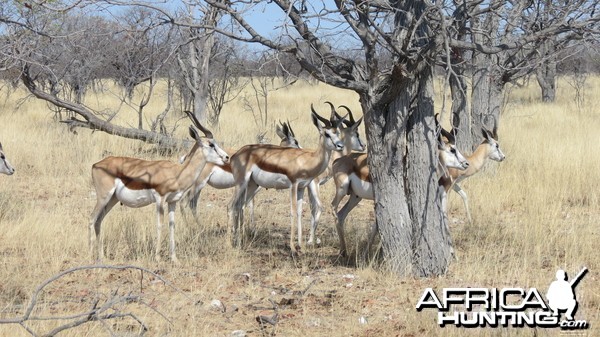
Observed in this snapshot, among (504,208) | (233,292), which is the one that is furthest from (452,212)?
(233,292)

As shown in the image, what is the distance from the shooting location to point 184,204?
31.9 ft

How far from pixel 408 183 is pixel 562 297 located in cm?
167

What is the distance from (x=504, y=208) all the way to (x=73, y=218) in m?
5.03

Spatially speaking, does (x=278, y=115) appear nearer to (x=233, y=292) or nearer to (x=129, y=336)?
(x=233, y=292)

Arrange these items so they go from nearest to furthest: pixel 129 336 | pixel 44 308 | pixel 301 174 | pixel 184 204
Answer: pixel 129 336 < pixel 44 308 < pixel 301 174 < pixel 184 204

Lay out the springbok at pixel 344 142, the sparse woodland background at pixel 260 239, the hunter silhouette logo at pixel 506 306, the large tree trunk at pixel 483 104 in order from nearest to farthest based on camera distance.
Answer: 1. the hunter silhouette logo at pixel 506 306
2. the sparse woodland background at pixel 260 239
3. the springbok at pixel 344 142
4. the large tree trunk at pixel 483 104

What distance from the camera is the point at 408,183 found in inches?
258

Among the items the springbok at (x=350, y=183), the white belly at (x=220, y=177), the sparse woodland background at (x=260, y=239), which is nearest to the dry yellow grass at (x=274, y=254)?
the sparse woodland background at (x=260, y=239)

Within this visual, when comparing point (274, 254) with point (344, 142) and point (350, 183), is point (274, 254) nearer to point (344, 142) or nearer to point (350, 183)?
point (350, 183)

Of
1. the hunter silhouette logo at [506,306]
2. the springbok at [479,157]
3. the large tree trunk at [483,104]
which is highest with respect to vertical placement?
the large tree trunk at [483,104]

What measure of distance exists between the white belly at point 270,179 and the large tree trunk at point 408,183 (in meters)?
1.79

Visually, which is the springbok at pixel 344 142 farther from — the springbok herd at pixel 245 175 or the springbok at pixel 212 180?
the springbok at pixel 212 180

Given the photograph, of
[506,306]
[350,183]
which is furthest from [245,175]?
[506,306]

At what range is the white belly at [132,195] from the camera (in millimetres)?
7305
